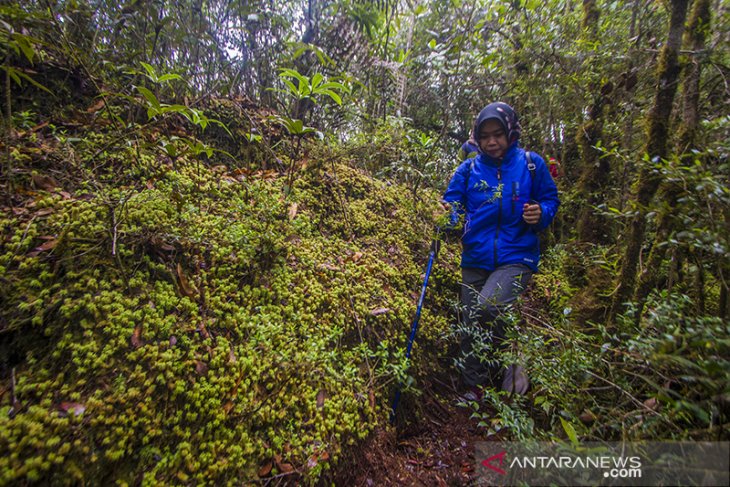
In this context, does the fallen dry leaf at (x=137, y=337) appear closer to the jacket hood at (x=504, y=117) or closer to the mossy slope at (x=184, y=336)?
the mossy slope at (x=184, y=336)

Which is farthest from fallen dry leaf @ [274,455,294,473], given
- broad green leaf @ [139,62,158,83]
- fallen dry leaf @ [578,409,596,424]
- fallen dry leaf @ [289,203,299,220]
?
broad green leaf @ [139,62,158,83]

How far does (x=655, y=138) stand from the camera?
2.33 m

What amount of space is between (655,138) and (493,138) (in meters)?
1.61

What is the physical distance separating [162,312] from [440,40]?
246 inches

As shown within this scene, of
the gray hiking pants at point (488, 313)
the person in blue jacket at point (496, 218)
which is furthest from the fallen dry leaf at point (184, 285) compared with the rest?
the person in blue jacket at point (496, 218)

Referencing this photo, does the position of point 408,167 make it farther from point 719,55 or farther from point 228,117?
point 719,55

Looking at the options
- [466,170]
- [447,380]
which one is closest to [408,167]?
[466,170]

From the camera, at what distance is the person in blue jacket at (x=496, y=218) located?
3.30m

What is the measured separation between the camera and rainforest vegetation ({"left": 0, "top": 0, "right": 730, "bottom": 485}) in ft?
5.15

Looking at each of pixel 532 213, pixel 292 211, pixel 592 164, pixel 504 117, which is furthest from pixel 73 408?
pixel 592 164

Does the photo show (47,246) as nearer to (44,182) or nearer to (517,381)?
(44,182)

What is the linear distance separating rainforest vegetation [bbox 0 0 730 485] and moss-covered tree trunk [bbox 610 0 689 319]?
2cm

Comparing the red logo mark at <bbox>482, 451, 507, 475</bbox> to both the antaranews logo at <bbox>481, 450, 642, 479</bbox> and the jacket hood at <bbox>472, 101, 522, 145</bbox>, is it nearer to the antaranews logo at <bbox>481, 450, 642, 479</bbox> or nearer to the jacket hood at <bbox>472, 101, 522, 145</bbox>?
the antaranews logo at <bbox>481, 450, 642, 479</bbox>

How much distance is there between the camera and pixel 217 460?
165 cm
